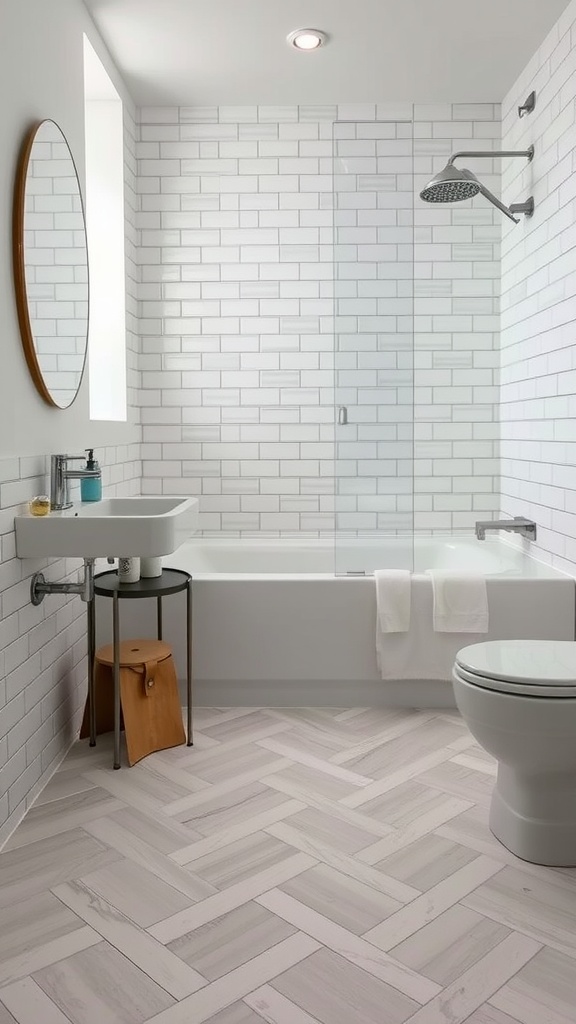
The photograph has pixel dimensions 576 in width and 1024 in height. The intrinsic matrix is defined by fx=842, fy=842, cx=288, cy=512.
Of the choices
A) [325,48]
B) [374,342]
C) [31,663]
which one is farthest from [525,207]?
[31,663]

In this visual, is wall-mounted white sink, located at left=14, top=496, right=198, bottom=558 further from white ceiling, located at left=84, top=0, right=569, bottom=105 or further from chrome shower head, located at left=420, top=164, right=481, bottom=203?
white ceiling, located at left=84, top=0, right=569, bottom=105

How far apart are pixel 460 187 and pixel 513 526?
1464 mm

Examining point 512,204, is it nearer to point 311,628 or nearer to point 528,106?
point 528,106

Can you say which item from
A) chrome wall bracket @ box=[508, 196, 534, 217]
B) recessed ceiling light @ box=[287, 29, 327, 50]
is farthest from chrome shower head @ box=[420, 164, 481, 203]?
recessed ceiling light @ box=[287, 29, 327, 50]

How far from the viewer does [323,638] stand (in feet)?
11.4

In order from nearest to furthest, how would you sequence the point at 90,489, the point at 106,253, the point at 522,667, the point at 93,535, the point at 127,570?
the point at 522,667
the point at 93,535
the point at 127,570
the point at 90,489
the point at 106,253

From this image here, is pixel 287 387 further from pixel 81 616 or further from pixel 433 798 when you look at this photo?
pixel 433 798

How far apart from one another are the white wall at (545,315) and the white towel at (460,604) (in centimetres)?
38

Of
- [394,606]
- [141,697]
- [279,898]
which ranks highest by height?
[394,606]

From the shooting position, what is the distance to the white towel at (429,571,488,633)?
3438 millimetres

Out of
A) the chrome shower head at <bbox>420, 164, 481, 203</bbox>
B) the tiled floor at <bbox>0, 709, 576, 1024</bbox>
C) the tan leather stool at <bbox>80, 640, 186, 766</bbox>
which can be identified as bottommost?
the tiled floor at <bbox>0, 709, 576, 1024</bbox>

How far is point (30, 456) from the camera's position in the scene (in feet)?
8.72

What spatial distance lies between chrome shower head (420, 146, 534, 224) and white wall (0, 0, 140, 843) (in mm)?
1430

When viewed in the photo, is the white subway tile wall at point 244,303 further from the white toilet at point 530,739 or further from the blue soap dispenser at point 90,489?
the white toilet at point 530,739
